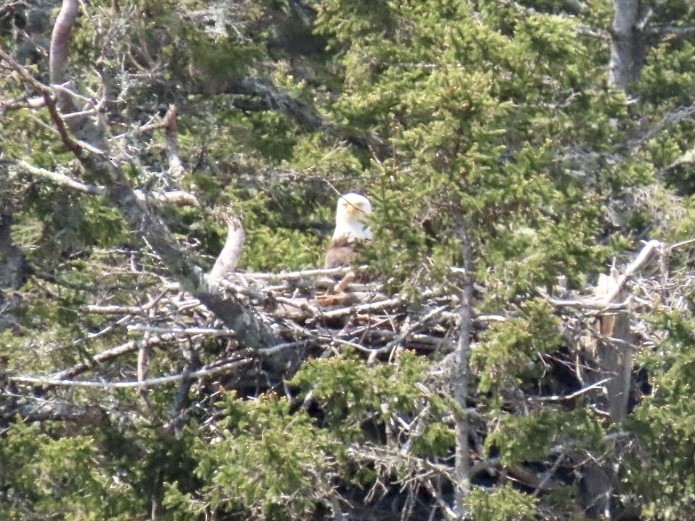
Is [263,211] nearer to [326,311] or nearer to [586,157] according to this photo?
[326,311]

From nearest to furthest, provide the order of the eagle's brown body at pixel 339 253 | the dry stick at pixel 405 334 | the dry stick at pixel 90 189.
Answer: the dry stick at pixel 90 189, the dry stick at pixel 405 334, the eagle's brown body at pixel 339 253

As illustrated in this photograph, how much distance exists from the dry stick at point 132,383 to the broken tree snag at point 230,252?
1.93 feet

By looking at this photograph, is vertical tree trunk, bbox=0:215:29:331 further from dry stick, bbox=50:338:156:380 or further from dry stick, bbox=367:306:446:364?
dry stick, bbox=367:306:446:364

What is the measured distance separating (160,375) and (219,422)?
90 centimetres

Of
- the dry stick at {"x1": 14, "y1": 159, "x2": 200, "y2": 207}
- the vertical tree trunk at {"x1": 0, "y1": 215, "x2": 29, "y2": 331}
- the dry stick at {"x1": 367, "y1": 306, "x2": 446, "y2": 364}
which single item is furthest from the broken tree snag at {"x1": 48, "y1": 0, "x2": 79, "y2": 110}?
the vertical tree trunk at {"x1": 0, "y1": 215, "x2": 29, "y2": 331}

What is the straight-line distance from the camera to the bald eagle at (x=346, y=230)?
32.7 feet

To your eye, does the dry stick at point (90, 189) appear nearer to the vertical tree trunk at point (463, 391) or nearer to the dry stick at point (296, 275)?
the dry stick at point (296, 275)

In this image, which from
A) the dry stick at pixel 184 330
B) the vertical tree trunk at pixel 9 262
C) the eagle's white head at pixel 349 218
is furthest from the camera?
the eagle's white head at pixel 349 218

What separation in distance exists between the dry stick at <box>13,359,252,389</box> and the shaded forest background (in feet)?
0.08

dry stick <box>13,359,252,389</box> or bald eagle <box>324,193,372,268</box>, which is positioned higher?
bald eagle <box>324,193,372,268</box>

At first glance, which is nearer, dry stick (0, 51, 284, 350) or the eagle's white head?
dry stick (0, 51, 284, 350)

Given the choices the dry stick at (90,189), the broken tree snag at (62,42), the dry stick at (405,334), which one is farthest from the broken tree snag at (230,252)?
the broken tree snag at (62,42)

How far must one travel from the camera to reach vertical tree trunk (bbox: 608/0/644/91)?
45.0 feet

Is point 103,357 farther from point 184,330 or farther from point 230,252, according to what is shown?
point 230,252
